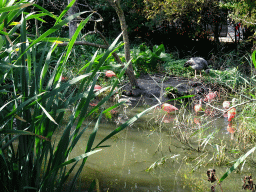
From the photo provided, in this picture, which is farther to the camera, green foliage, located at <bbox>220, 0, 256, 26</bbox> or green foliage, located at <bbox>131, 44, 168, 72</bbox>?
green foliage, located at <bbox>131, 44, 168, 72</bbox>

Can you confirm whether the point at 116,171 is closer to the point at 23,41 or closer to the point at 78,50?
the point at 23,41

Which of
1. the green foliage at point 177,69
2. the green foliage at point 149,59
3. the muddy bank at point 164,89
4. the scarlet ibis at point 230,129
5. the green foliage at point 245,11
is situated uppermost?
the green foliage at point 245,11

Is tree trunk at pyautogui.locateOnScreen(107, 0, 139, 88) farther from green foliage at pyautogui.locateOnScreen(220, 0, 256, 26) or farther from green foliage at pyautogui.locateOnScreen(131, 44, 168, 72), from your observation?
green foliage at pyautogui.locateOnScreen(220, 0, 256, 26)

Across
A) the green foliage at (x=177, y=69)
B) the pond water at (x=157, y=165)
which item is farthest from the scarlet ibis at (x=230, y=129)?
the green foliage at (x=177, y=69)

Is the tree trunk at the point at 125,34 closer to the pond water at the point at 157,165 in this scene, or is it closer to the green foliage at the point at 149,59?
the green foliage at the point at 149,59

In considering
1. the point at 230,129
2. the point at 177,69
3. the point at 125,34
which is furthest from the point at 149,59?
the point at 230,129

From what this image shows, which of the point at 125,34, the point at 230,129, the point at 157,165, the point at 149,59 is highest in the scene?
the point at 125,34

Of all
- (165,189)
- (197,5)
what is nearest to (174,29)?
(197,5)

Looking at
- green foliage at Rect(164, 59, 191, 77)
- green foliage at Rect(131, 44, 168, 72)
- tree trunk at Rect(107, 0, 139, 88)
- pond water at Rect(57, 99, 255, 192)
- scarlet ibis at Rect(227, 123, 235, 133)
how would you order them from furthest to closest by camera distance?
green foliage at Rect(164, 59, 191, 77), green foliage at Rect(131, 44, 168, 72), tree trunk at Rect(107, 0, 139, 88), scarlet ibis at Rect(227, 123, 235, 133), pond water at Rect(57, 99, 255, 192)

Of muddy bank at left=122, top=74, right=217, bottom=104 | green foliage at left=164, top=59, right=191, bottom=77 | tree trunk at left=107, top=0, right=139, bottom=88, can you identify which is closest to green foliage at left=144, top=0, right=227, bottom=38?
green foliage at left=164, top=59, right=191, bottom=77

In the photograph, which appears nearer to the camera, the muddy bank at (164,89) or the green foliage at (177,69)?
the muddy bank at (164,89)

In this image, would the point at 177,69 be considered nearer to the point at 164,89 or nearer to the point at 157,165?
the point at 164,89

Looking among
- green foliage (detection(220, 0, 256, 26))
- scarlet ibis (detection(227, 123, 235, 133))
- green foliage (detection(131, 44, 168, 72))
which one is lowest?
scarlet ibis (detection(227, 123, 235, 133))

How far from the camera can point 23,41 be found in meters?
1.25
